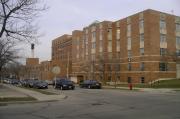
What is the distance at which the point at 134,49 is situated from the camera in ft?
220

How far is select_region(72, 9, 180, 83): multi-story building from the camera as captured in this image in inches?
2462

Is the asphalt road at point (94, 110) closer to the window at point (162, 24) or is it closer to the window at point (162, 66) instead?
the window at point (162, 66)

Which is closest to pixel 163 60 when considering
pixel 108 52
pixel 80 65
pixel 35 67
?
pixel 108 52

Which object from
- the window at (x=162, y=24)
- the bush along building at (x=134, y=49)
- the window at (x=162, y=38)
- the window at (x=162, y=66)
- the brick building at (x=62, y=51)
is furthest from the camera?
the brick building at (x=62, y=51)

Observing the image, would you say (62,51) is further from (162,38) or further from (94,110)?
(94,110)

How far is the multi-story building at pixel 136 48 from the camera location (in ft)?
205

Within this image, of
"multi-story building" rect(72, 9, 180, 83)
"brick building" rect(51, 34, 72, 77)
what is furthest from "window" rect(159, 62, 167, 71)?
"brick building" rect(51, 34, 72, 77)

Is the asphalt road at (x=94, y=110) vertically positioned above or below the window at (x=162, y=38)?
below

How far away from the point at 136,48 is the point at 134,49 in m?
0.95

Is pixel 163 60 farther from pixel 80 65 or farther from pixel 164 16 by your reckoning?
pixel 80 65

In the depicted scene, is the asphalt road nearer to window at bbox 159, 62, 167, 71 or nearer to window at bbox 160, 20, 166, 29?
window at bbox 159, 62, 167, 71

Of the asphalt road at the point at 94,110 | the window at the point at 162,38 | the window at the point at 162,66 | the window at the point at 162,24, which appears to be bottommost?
the asphalt road at the point at 94,110

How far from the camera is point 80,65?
90.9 meters

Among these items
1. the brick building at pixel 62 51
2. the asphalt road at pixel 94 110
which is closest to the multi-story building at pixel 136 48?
the brick building at pixel 62 51
